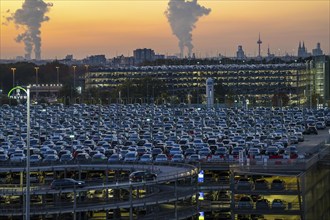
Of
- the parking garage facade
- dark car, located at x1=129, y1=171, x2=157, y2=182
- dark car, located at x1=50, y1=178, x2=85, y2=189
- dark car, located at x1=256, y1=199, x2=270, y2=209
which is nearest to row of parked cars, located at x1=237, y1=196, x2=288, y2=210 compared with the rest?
dark car, located at x1=256, y1=199, x2=270, y2=209

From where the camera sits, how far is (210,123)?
214 feet

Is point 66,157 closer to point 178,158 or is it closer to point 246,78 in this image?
point 178,158

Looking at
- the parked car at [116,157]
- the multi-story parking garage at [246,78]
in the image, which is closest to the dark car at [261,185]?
the parked car at [116,157]

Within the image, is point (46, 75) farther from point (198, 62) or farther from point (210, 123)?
point (210, 123)

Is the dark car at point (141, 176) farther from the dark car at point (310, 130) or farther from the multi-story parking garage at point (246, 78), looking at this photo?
the multi-story parking garage at point (246, 78)

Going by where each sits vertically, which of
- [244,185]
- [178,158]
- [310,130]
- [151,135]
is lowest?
[244,185]

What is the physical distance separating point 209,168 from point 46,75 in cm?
12263

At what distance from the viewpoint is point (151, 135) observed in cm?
5344

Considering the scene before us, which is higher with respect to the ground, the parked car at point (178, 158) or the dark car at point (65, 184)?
the parked car at point (178, 158)

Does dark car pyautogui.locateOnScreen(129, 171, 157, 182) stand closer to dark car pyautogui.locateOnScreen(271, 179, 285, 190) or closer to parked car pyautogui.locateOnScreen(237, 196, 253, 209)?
parked car pyautogui.locateOnScreen(237, 196, 253, 209)

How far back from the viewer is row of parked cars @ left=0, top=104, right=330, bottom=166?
41406 mm

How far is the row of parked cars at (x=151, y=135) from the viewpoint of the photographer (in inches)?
1630

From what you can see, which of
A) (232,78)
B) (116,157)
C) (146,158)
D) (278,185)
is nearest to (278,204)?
(278,185)

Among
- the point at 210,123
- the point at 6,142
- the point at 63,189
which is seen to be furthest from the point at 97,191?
the point at 210,123
